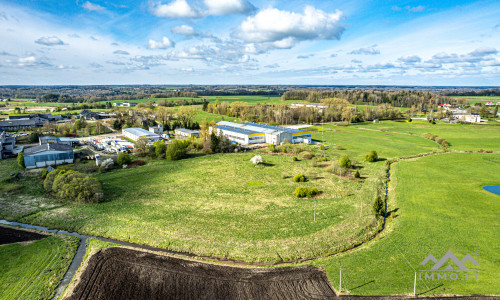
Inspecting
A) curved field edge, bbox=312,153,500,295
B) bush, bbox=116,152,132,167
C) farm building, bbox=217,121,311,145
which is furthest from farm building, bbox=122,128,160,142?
curved field edge, bbox=312,153,500,295

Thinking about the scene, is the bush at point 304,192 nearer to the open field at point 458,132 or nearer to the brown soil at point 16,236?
the brown soil at point 16,236

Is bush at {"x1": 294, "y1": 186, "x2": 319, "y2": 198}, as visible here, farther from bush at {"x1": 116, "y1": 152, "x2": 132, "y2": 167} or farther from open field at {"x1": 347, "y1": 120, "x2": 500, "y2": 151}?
open field at {"x1": 347, "y1": 120, "x2": 500, "y2": 151}

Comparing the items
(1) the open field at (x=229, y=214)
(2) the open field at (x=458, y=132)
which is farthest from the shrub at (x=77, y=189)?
(2) the open field at (x=458, y=132)

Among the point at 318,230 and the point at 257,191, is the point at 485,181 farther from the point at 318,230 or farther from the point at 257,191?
the point at 257,191

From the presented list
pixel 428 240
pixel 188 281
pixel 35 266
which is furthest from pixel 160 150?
pixel 428 240

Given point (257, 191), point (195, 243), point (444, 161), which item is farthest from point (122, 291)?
point (444, 161)

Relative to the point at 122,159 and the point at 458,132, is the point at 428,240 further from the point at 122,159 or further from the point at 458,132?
the point at 458,132
